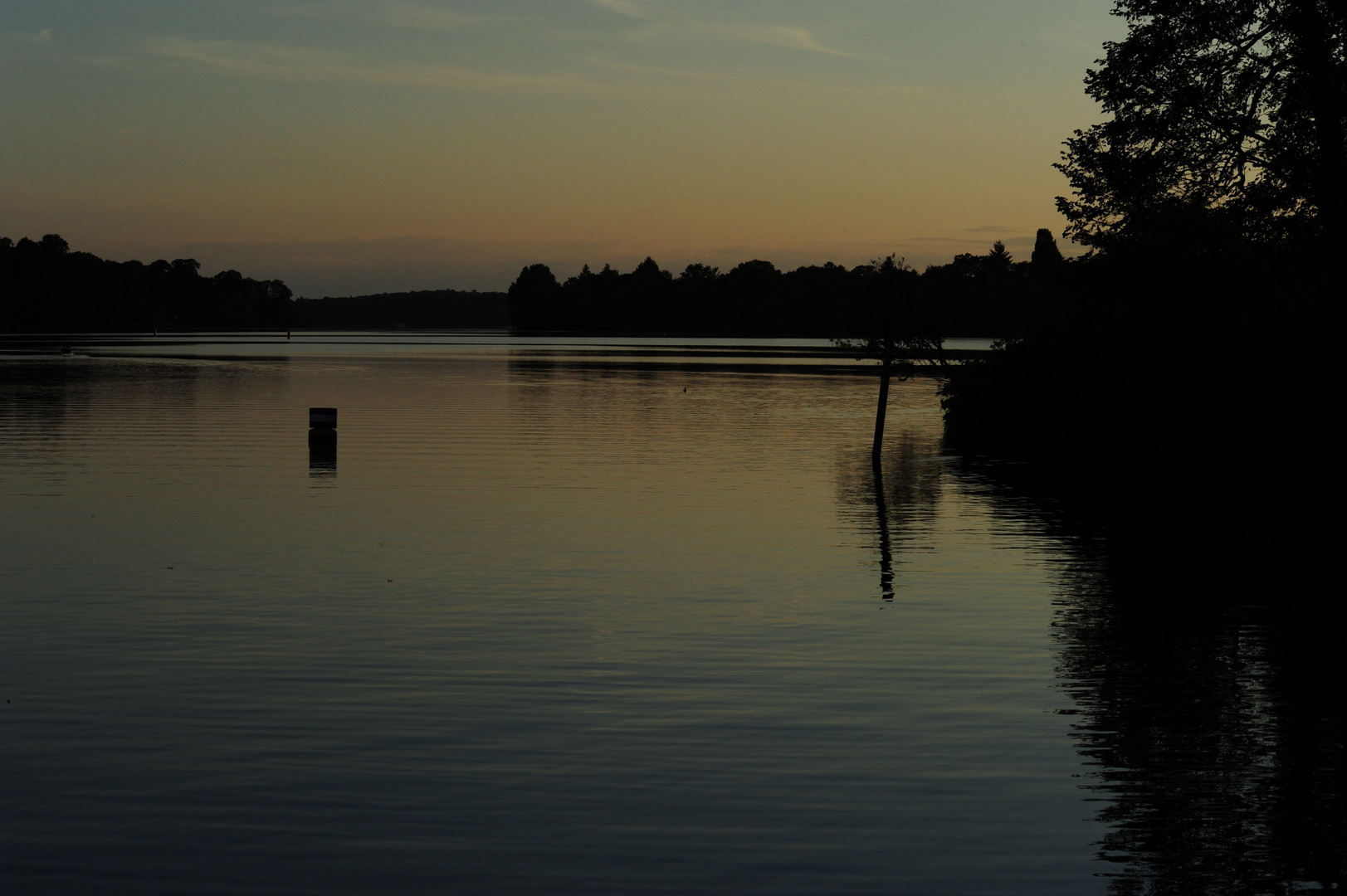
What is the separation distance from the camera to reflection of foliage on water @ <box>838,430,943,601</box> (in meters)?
25.4

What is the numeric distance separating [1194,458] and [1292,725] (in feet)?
85.7

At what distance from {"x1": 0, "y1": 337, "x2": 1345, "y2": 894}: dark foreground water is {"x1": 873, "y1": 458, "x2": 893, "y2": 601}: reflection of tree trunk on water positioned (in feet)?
0.66

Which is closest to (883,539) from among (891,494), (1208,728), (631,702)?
(891,494)

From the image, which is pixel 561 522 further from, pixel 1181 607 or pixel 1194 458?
pixel 1194 458

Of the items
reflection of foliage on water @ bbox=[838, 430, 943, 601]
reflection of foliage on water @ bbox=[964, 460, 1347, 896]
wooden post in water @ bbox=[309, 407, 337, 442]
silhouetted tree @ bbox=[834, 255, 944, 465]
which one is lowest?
reflection of foliage on water @ bbox=[838, 430, 943, 601]

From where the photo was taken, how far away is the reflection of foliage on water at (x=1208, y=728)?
373 inches

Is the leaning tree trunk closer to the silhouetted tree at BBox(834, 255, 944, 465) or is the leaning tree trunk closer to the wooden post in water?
the silhouetted tree at BBox(834, 255, 944, 465)

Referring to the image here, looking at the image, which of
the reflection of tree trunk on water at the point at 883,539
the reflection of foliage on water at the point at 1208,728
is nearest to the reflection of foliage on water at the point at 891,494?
the reflection of tree trunk on water at the point at 883,539

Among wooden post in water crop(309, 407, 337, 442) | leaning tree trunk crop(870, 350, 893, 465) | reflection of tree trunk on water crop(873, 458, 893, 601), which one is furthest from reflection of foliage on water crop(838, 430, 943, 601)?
wooden post in water crop(309, 407, 337, 442)

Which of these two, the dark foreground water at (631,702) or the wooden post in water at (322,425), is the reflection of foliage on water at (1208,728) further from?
the wooden post in water at (322,425)

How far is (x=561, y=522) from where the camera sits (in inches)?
1059

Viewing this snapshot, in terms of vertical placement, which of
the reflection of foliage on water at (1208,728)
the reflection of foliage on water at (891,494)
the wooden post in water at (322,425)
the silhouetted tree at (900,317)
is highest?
the silhouetted tree at (900,317)

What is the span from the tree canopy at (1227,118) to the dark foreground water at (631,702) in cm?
1394

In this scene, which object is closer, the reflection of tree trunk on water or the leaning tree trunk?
the reflection of tree trunk on water
